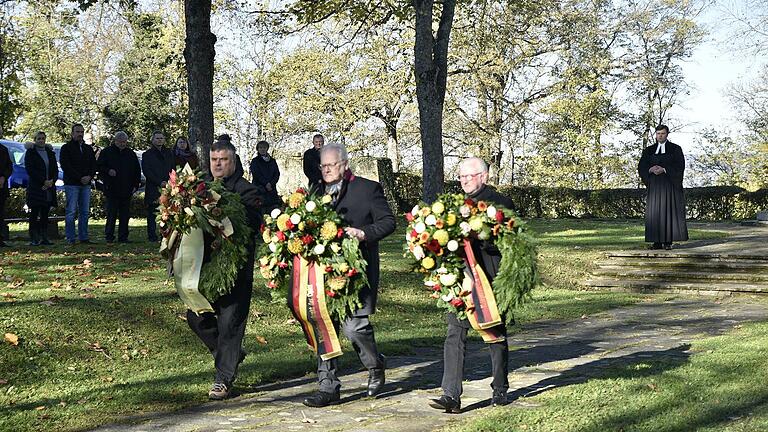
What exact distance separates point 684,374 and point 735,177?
4416cm

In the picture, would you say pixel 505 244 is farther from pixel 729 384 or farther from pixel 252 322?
pixel 252 322

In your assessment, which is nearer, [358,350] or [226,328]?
[358,350]

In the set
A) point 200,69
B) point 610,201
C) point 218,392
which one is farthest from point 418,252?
point 610,201

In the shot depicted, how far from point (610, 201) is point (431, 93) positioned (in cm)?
1947

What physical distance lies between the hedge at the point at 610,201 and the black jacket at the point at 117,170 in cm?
1511

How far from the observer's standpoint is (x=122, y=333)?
10422 millimetres

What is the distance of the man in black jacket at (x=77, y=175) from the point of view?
17.1 m

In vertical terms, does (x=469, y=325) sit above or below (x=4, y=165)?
below

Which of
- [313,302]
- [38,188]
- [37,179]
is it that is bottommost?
[313,302]

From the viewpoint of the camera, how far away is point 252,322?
11.9 metres

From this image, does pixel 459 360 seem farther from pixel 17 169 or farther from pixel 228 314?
pixel 17 169

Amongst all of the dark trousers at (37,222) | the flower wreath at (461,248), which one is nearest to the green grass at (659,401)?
the flower wreath at (461,248)

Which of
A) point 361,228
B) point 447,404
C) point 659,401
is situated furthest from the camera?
point 361,228

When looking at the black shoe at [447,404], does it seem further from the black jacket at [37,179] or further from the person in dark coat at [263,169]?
the person in dark coat at [263,169]
